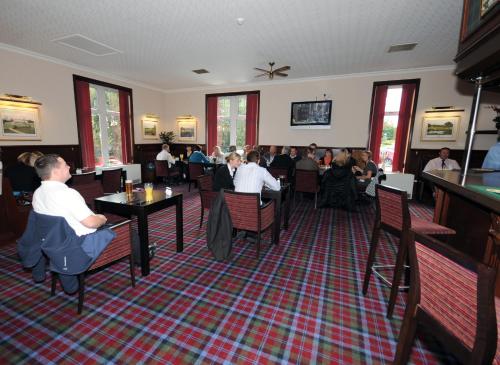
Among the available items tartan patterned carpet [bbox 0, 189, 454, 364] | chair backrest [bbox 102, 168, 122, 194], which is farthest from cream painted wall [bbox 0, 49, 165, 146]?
tartan patterned carpet [bbox 0, 189, 454, 364]

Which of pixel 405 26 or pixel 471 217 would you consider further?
pixel 405 26

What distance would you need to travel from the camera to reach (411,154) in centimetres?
618

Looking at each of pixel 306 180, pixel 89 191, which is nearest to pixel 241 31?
pixel 306 180

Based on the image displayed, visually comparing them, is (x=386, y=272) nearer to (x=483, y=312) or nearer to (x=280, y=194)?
(x=280, y=194)

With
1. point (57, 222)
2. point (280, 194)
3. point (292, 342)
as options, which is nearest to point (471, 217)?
point (292, 342)

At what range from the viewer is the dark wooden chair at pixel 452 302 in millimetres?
822

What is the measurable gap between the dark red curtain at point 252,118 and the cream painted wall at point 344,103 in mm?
200

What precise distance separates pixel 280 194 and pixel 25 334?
265 cm

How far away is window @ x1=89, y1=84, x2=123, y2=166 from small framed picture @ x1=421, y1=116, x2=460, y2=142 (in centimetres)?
837

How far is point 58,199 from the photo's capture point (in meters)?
1.67

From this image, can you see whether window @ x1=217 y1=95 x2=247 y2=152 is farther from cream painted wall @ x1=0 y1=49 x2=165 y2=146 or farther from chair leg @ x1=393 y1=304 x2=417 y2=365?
chair leg @ x1=393 y1=304 x2=417 y2=365

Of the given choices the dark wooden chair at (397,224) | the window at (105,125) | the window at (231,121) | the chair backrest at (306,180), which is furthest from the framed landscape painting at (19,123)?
the dark wooden chair at (397,224)

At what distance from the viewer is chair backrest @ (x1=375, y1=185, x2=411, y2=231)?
1.82m

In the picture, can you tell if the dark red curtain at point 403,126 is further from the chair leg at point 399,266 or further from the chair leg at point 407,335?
the chair leg at point 407,335
